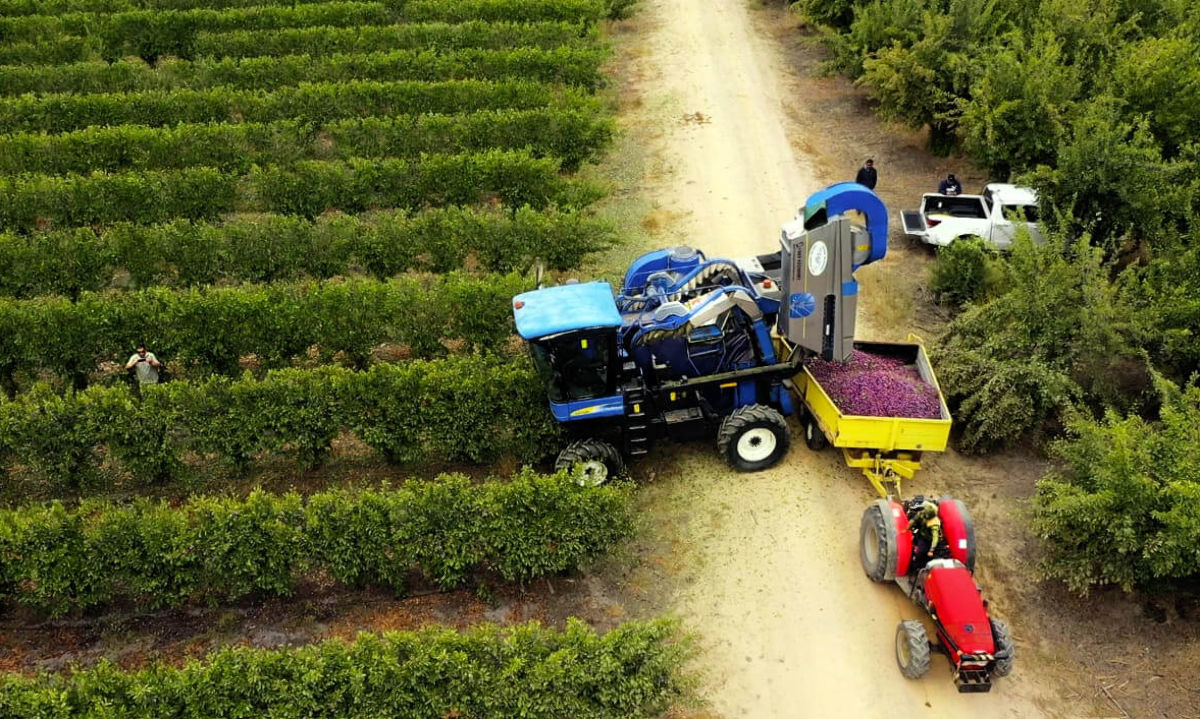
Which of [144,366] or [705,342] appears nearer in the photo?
[705,342]

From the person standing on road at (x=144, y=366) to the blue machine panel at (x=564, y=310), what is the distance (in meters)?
7.20

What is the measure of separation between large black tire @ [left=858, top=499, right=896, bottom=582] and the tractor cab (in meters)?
3.86

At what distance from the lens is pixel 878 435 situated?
13102 mm

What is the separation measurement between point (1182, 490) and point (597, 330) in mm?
7366

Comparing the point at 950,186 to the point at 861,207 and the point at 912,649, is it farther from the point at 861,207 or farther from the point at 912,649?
the point at 912,649

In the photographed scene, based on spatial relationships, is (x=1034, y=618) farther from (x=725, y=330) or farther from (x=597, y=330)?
(x=597, y=330)

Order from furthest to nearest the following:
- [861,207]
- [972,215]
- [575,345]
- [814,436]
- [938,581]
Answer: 1. [972,215]
2. [814,436]
3. [861,207]
4. [575,345]
5. [938,581]

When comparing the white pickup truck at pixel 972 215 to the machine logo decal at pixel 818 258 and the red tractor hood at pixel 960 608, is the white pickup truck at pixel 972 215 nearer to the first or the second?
the machine logo decal at pixel 818 258

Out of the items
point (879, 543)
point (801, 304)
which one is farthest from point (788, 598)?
point (801, 304)

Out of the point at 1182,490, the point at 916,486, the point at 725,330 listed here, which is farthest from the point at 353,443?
the point at 1182,490

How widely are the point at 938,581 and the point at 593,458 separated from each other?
515 centimetres

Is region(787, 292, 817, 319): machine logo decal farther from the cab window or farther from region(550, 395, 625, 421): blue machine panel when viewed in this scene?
region(550, 395, 625, 421): blue machine panel

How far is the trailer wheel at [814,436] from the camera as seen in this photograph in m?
14.2

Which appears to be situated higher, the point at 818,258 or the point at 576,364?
the point at 818,258
